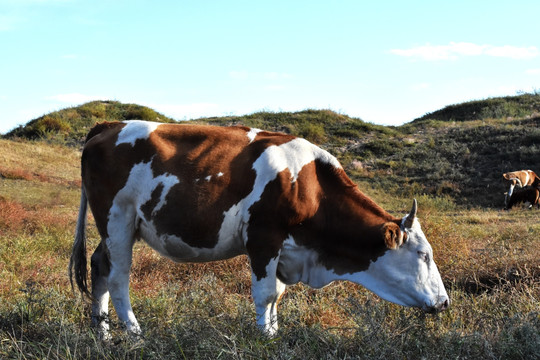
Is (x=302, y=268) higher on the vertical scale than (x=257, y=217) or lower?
lower

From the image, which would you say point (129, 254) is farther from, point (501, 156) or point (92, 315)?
point (501, 156)

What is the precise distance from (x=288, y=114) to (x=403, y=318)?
29.7m

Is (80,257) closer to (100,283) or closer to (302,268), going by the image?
(100,283)

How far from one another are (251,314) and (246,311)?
1.21 feet

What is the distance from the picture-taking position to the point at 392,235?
4750mm

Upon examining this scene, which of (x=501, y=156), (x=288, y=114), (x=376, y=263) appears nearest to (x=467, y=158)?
(x=501, y=156)

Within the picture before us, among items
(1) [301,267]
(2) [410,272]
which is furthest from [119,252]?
(2) [410,272]

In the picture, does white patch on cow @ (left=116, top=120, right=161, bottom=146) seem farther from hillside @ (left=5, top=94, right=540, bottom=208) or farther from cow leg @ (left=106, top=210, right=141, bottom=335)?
hillside @ (left=5, top=94, right=540, bottom=208)

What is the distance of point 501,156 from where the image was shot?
25531 mm

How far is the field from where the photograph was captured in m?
4.15

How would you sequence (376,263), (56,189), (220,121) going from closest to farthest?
(376,263) → (56,189) → (220,121)

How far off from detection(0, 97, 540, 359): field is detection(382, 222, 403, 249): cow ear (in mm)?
535

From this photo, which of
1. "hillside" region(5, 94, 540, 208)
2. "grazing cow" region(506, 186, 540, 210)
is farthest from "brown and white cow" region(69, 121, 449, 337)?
"hillside" region(5, 94, 540, 208)

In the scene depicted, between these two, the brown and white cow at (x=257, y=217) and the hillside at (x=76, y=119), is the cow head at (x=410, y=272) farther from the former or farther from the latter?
the hillside at (x=76, y=119)
